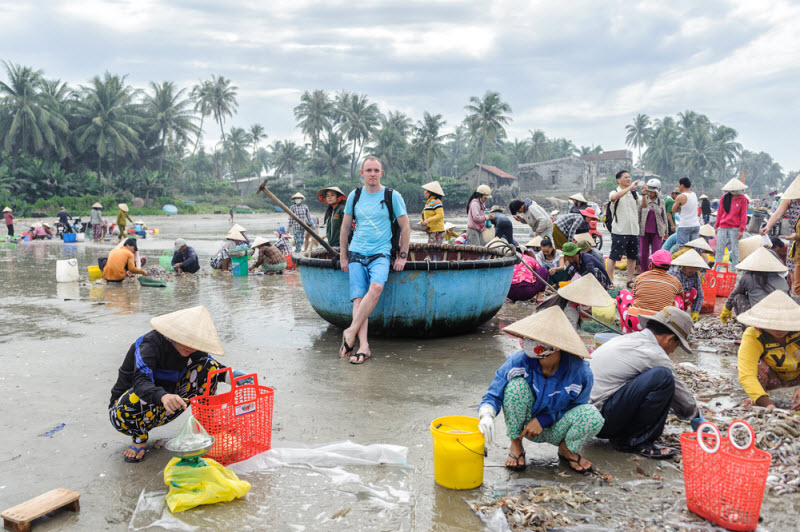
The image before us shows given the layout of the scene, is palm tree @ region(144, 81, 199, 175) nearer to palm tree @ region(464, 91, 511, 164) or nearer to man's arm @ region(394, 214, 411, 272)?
palm tree @ region(464, 91, 511, 164)

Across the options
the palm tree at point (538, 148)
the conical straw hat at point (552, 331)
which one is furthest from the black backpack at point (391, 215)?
the palm tree at point (538, 148)

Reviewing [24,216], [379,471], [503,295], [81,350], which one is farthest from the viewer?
[24,216]

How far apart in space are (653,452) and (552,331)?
41.2 inches

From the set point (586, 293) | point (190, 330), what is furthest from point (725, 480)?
point (586, 293)

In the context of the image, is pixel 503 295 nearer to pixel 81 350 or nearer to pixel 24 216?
pixel 81 350

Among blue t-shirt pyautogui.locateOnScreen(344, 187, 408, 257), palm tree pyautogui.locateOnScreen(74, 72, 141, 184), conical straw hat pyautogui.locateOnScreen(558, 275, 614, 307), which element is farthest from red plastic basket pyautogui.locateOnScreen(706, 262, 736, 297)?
palm tree pyautogui.locateOnScreen(74, 72, 141, 184)

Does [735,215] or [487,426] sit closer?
[487,426]

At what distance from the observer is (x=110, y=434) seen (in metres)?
3.89

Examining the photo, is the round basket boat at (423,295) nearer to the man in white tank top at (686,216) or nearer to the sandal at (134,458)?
the sandal at (134,458)

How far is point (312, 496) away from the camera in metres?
3.03

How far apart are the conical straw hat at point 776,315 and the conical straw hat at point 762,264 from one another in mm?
1678

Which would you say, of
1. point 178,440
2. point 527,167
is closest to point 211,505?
point 178,440

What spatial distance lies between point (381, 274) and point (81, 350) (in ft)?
10.3

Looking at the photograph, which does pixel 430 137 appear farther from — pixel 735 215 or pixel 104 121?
pixel 735 215
